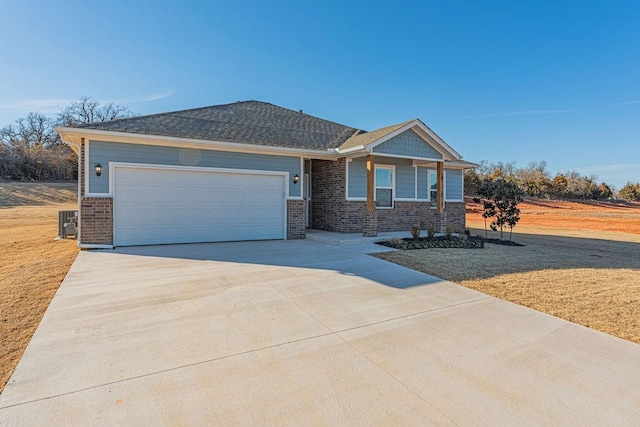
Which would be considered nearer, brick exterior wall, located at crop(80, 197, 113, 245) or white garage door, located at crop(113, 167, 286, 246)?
brick exterior wall, located at crop(80, 197, 113, 245)

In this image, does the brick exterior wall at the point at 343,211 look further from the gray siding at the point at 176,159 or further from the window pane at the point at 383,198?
the gray siding at the point at 176,159

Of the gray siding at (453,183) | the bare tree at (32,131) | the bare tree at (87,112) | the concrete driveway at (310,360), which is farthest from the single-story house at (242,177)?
the bare tree at (32,131)

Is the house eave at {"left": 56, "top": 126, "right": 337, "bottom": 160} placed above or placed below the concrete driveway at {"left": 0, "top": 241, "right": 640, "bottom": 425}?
above

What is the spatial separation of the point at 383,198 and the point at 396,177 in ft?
3.62

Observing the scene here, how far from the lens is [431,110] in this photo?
20109 millimetres

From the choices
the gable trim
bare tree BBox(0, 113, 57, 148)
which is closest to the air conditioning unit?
the gable trim

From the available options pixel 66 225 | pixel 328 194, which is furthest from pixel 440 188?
pixel 66 225

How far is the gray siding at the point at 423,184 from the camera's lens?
13978mm

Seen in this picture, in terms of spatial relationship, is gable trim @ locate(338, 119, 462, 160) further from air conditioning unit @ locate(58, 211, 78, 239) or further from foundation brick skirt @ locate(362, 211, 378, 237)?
air conditioning unit @ locate(58, 211, 78, 239)

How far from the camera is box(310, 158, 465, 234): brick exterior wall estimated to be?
39.3 feet

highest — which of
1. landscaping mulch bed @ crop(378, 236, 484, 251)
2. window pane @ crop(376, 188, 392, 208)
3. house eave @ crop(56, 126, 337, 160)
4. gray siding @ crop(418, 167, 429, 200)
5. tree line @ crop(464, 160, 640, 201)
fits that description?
tree line @ crop(464, 160, 640, 201)

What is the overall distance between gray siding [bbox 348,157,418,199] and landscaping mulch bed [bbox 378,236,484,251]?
2977mm

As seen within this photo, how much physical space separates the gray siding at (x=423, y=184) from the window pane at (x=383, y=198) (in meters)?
1.82

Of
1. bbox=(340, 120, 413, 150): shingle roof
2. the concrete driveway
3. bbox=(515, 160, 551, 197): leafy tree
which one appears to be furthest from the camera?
bbox=(515, 160, 551, 197): leafy tree
